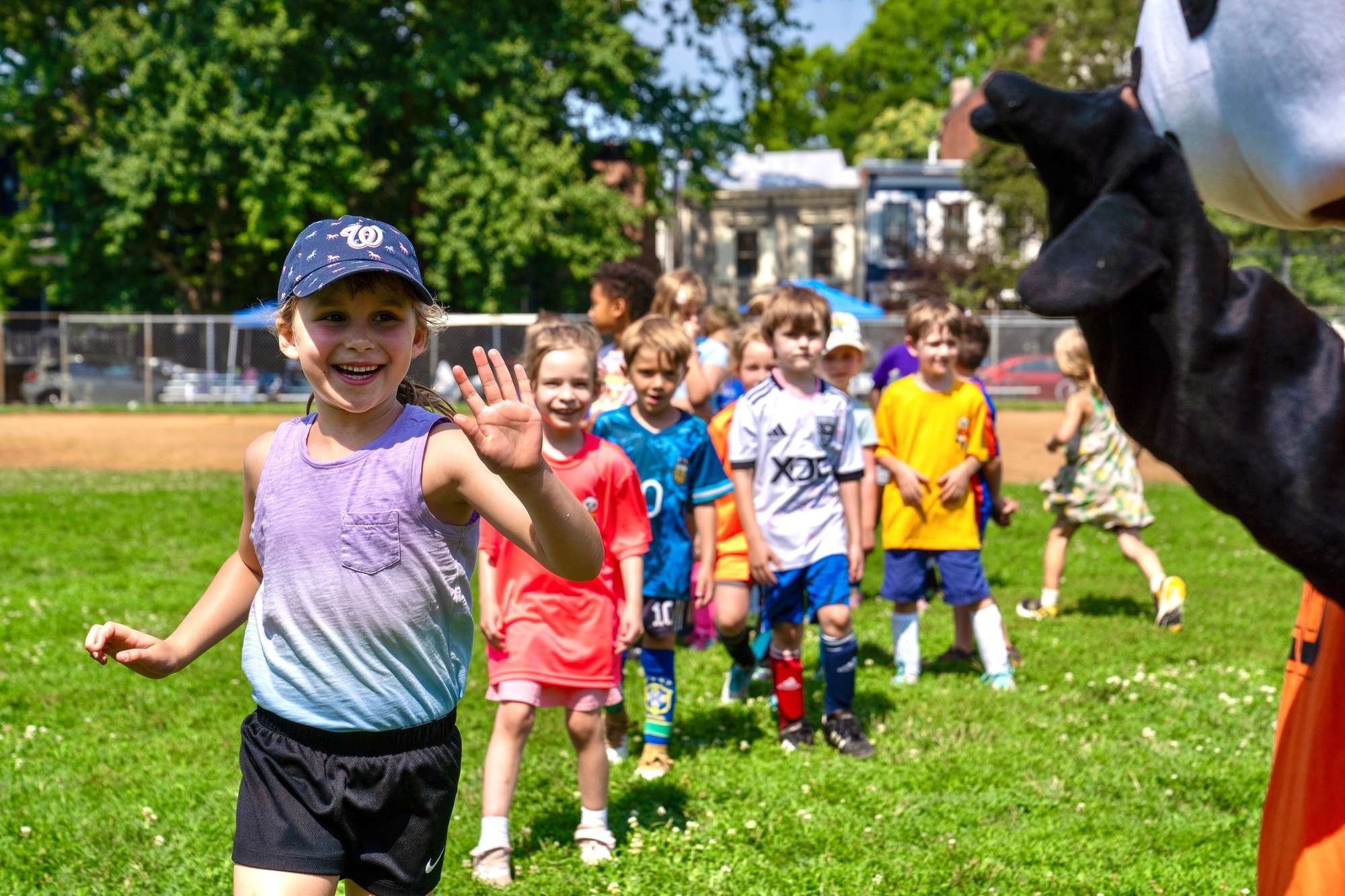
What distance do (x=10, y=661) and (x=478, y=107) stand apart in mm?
28123

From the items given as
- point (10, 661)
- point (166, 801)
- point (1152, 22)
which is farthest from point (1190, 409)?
point (10, 661)

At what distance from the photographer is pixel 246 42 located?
3192cm

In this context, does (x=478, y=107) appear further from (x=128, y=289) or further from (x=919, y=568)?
(x=919, y=568)

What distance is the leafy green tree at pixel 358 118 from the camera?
32594 millimetres

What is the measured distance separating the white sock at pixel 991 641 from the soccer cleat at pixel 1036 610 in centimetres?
197

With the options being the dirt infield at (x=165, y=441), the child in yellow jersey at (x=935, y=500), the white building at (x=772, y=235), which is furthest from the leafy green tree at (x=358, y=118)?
the child in yellow jersey at (x=935, y=500)

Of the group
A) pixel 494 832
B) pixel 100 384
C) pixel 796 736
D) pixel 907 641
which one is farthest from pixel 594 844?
pixel 100 384

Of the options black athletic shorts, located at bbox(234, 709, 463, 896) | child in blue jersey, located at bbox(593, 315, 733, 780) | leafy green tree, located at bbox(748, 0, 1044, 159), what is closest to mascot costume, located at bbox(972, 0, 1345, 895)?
black athletic shorts, located at bbox(234, 709, 463, 896)

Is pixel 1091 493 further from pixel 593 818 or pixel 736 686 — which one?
pixel 593 818

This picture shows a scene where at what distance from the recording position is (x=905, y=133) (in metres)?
64.6

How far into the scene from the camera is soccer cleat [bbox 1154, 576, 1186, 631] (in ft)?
27.8

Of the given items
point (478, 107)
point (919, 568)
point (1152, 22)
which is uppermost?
point (478, 107)

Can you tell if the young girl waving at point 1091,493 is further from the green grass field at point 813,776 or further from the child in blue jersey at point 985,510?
the child in blue jersey at point 985,510

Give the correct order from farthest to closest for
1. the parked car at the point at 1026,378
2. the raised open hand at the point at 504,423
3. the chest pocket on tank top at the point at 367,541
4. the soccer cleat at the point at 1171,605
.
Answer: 1. the parked car at the point at 1026,378
2. the soccer cleat at the point at 1171,605
3. the chest pocket on tank top at the point at 367,541
4. the raised open hand at the point at 504,423
